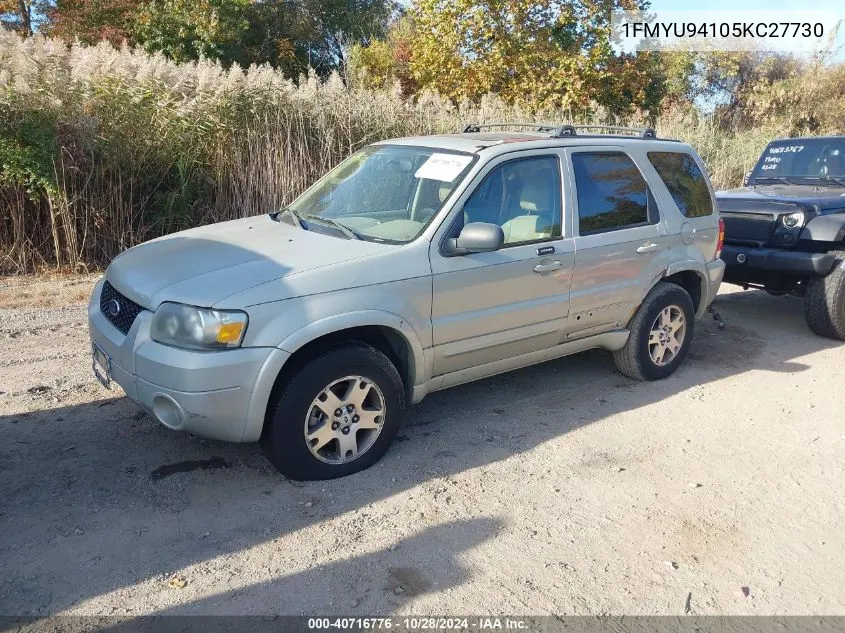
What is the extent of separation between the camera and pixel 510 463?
4.20 metres

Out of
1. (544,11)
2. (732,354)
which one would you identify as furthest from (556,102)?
(732,354)

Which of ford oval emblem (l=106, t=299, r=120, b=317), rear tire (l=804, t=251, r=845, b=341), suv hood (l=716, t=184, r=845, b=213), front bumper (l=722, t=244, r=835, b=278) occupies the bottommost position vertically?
rear tire (l=804, t=251, r=845, b=341)

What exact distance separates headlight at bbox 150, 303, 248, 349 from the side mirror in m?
1.30

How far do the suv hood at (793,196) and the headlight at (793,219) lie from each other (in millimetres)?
133

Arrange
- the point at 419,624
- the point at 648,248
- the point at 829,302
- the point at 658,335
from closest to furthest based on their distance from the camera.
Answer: the point at 419,624, the point at 648,248, the point at 658,335, the point at 829,302

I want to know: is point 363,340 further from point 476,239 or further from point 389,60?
point 389,60

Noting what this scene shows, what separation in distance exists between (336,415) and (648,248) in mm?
2715

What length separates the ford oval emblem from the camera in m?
3.90

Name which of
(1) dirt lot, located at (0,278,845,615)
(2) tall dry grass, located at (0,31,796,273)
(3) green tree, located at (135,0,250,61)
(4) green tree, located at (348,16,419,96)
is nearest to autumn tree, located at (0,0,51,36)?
(3) green tree, located at (135,0,250,61)

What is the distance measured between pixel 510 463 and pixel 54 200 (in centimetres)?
670

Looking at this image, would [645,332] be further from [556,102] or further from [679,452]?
[556,102]

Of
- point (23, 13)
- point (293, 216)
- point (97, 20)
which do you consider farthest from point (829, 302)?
point (23, 13)

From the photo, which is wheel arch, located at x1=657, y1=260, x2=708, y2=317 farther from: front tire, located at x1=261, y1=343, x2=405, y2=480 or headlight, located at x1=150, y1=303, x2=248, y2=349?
headlight, located at x1=150, y1=303, x2=248, y2=349

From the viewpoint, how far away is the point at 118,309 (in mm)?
3891
